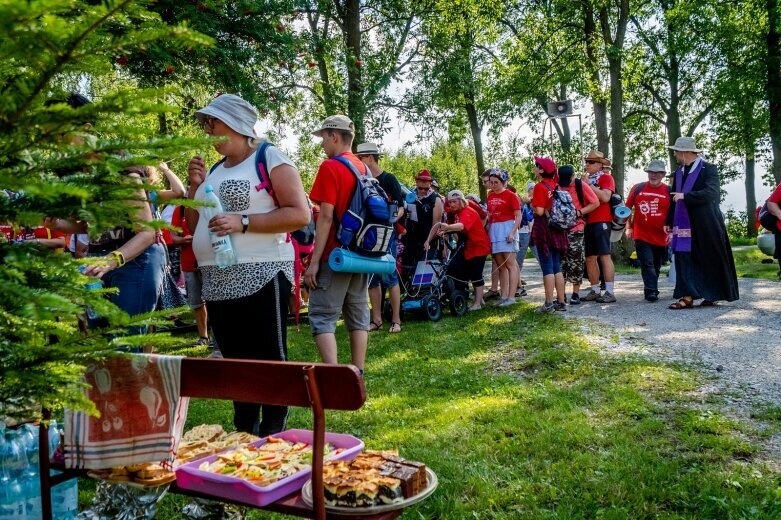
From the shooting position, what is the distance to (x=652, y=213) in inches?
400

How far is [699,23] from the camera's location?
2255cm

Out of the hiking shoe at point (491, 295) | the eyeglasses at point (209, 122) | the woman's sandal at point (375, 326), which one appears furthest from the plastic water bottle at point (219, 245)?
the hiking shoe at point (491, 295)

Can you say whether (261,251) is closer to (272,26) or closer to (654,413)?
(654,413)

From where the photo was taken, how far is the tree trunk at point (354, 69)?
528 inches

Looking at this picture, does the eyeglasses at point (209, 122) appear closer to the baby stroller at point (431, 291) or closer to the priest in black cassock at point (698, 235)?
the baby stroller at point (431, 291)

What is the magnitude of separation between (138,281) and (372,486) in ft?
8.00

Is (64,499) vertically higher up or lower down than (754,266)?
lower down

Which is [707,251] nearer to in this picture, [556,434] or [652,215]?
[652,215]

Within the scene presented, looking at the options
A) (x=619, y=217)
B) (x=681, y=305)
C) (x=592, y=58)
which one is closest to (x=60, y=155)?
(x=681, y=305)

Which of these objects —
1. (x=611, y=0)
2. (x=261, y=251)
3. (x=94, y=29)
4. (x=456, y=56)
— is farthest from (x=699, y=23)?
(x=94, y=29)

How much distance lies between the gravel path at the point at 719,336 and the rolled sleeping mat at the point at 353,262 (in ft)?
8.97

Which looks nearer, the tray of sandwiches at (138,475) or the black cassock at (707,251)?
the tray of sandwiches at (138,475)

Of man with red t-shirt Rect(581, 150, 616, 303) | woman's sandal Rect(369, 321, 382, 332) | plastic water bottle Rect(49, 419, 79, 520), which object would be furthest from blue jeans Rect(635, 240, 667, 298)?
plastic water bottle Rect(49, 419, 79, 520)

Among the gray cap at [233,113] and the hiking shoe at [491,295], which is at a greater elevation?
the gray cap at [233,113]
